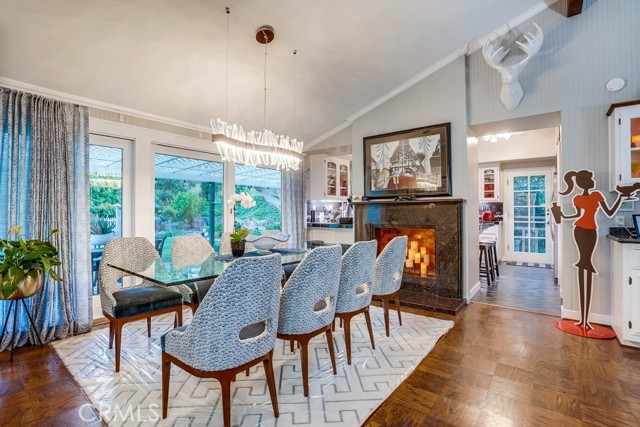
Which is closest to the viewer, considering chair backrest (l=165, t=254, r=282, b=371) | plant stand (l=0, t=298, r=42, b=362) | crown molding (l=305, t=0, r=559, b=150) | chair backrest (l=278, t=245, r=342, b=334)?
chair backrest (l=165, t=254, r=282, b=371)

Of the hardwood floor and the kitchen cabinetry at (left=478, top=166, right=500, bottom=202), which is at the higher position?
the kitchen cabinetry at (left=478, top=166, right=500, bottom=202)

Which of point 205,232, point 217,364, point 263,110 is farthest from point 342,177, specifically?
point 217,364

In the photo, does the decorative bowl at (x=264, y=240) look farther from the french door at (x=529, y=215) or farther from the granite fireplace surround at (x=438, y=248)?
the french door at (x=529, y=215)

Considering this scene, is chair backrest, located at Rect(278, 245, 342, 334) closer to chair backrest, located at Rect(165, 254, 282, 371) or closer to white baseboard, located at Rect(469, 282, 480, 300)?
chair backrest, located at Rect(165, 254, 282, 371)

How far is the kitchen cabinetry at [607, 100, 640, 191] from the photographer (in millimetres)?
2787

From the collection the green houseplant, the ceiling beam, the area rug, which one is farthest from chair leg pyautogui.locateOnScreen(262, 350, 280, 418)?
the ceiling beam

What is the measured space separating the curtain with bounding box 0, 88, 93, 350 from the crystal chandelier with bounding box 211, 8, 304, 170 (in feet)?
4.98

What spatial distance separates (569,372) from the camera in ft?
7.44

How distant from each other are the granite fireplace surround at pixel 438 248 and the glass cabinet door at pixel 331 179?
5.98 ft

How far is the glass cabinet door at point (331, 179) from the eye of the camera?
604 cm

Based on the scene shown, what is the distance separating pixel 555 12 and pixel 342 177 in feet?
13.6

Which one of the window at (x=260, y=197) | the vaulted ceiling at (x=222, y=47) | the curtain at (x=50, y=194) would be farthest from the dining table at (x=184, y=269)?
the window at (x=260, y=197)

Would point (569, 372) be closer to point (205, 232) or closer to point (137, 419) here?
point (137, 419)

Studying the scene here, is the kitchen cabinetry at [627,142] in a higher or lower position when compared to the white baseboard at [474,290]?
higher
